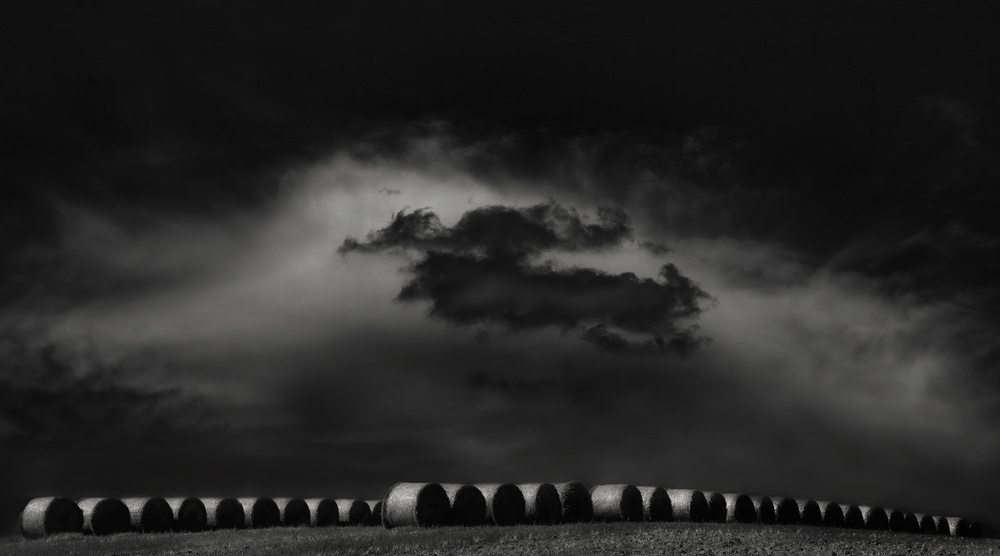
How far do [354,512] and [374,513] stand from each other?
4.85 ft

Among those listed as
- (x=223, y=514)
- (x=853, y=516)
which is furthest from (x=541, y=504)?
(x=853, y=516)

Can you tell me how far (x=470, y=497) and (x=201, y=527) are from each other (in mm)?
13785

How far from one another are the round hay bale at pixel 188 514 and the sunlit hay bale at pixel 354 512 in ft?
19.3

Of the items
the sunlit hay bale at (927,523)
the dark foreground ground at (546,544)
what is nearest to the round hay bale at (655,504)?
the dark foreground ground at (546,544)

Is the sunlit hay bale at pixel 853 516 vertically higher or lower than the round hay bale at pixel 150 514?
lower

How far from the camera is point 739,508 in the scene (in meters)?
36.5

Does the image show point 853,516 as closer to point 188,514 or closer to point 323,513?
point 323,513

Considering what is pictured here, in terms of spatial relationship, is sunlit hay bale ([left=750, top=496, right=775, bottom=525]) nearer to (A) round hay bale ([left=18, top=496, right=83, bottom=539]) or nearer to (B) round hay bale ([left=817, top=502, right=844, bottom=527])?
(B) round hay bale ([left=817, top=502, right=844, bottom=527])

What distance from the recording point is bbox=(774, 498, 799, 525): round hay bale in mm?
38781

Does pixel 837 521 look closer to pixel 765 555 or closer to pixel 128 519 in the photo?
pixel 765 555

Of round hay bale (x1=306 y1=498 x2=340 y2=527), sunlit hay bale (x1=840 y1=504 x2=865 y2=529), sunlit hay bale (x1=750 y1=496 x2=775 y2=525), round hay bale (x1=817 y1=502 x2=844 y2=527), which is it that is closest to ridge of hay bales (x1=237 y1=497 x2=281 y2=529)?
round hay bale (x1=306 y1=498 x2=340 y2=527)

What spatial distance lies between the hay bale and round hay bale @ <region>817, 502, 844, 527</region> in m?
12.9

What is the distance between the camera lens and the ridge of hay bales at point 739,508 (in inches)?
1426

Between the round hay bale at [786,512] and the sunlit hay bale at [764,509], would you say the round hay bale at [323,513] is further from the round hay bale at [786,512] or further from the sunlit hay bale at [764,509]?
the round hay bale at [786,512]
